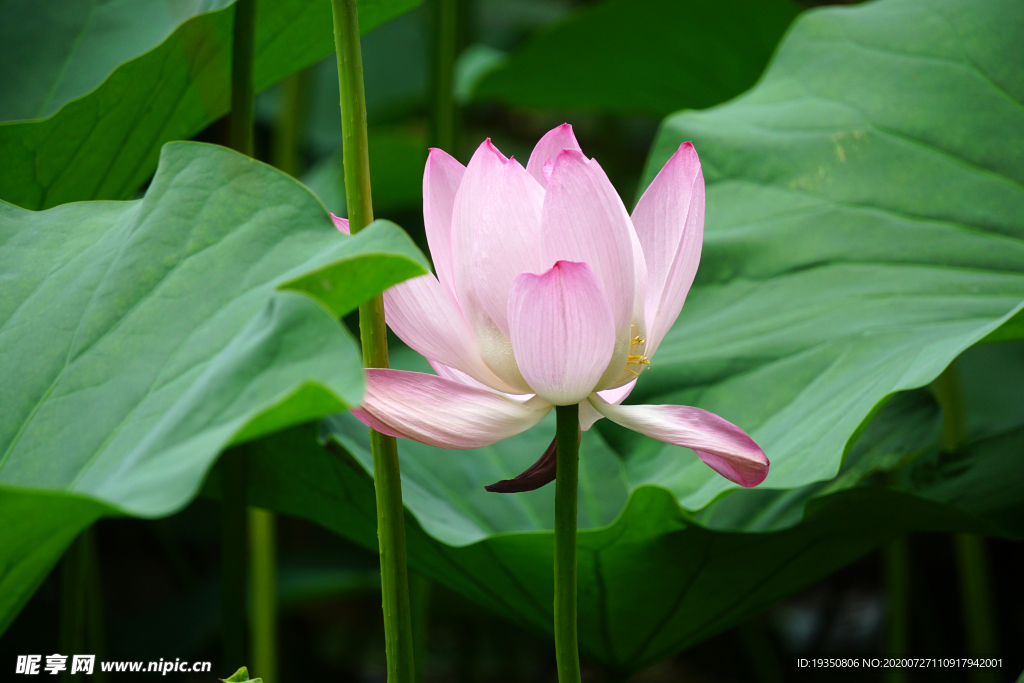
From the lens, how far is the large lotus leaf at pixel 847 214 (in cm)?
67

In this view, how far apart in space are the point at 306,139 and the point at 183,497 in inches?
87.8

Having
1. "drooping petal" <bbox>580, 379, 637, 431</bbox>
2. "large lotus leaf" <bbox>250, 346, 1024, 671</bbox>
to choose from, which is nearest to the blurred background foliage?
"large lotus leaf" <bbox>250, 346, 1024, 671</bbox>

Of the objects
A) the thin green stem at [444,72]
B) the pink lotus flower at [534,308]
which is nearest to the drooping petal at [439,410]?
the pink lotus flower at [534,308]

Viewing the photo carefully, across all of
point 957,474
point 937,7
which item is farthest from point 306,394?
point 937,7

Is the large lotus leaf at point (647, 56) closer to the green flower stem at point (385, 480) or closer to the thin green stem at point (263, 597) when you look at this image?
the thin green stem at point (263, 597)

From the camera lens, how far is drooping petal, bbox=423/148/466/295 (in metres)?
0.38

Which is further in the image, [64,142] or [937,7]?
[937,7]

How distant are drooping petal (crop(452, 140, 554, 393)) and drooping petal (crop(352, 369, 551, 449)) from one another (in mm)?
20

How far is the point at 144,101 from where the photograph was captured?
0.62 m

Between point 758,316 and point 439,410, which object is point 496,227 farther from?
point 758,316

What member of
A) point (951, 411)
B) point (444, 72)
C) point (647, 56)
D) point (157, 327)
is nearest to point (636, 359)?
point (157, 327)

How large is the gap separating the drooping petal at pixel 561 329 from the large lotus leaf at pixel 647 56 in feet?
3.59

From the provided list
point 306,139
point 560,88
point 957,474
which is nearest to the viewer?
point 957,474

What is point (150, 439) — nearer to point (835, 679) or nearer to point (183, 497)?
point (183, 497)
